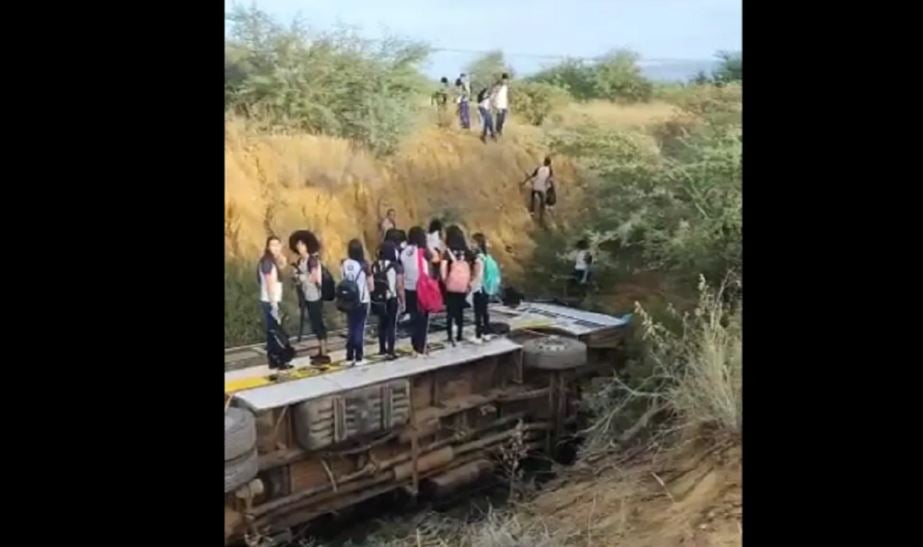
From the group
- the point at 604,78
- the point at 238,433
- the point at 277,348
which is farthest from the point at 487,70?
the point at 238,433

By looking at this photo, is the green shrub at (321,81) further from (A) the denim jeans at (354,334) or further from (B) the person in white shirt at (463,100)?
(A) the denim jeans at (354,334)

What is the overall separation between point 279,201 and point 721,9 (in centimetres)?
97

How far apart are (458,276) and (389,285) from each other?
139 mm

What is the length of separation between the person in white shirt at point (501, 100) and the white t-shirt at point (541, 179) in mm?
105

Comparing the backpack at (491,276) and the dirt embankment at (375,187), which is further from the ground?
the dirt embankment at (375,187)

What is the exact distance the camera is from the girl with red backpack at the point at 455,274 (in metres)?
2.13

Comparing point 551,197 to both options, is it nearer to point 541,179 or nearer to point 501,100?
point 541,179

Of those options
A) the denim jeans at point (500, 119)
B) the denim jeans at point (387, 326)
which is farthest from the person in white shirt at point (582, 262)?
the denim jeans at point (387, 326)

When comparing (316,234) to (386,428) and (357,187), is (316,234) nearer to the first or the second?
(357,187)

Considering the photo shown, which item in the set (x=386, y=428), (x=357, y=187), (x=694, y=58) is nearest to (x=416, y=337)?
(x=386, y=428)

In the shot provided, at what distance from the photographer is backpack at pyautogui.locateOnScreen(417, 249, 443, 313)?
2121 millimetres

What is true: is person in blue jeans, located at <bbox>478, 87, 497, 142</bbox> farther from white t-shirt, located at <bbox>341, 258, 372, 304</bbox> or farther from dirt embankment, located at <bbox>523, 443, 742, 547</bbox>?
dirt embankment, located at <bbox>523, 443, 742, 547</bbox>
